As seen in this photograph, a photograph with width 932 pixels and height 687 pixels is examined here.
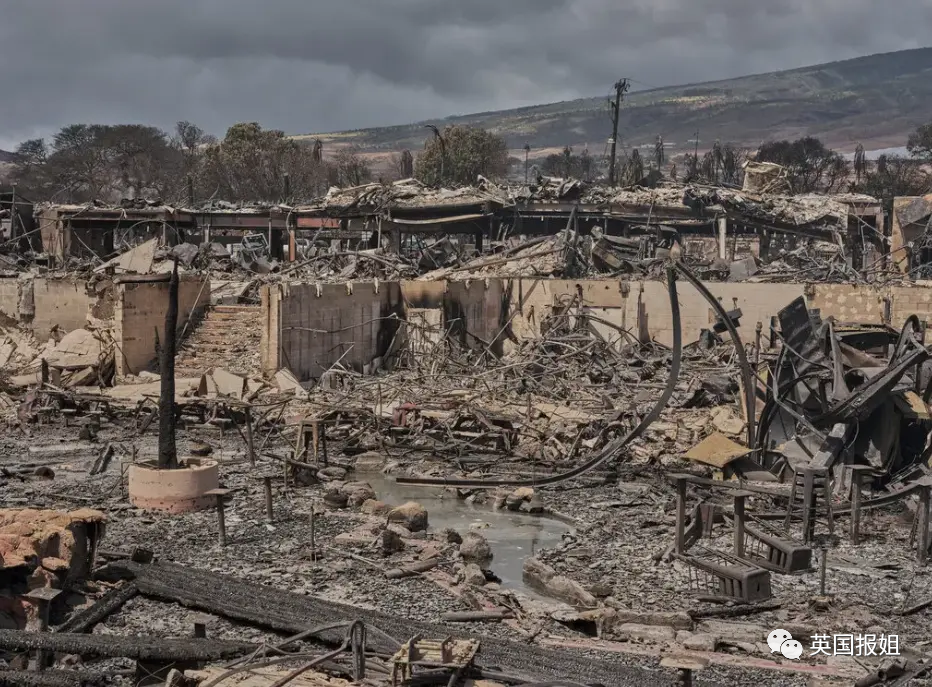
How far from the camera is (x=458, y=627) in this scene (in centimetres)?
938

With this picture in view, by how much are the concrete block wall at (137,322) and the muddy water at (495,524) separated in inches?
276

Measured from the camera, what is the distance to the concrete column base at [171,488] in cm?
1288

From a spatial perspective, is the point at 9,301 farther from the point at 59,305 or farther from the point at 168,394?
the point at 168,394

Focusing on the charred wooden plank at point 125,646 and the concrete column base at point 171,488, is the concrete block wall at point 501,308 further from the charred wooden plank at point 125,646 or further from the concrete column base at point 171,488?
the charred wooden plank at point 125,646

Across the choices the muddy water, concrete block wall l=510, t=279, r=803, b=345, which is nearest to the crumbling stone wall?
the muddy water

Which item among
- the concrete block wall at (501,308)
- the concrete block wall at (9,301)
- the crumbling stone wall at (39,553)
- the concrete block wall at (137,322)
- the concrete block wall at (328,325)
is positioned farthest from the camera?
the concrete block wall at (9,301)

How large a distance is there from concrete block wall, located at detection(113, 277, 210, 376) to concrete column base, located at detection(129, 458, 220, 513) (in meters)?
7.80

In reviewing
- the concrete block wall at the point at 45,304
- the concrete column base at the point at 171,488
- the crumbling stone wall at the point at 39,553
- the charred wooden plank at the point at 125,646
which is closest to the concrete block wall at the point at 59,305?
the concrete block wall at the point at 45,304

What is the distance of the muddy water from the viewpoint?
39.1 ft

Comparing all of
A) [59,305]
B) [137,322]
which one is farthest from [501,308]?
[59,305]

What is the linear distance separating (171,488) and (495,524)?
12.0 ft

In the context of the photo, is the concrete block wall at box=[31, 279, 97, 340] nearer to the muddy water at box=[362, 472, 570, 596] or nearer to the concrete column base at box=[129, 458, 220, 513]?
the muddy water at box=[362, 472, 570, 596]

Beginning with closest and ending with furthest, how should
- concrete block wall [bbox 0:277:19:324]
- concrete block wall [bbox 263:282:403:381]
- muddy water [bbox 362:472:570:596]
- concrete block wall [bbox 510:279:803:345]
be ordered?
muddy water [bbox 362:472:570:596] → concrete block wall [bbox 263:282:403:381] → concrete block wall [bbox 0:277:19:324] → concrete block wall [bbox 510:279:803:345]

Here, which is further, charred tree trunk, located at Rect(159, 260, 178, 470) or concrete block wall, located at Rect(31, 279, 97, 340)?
concrete block wall, located at Rect(31, 279, 97, 340)
